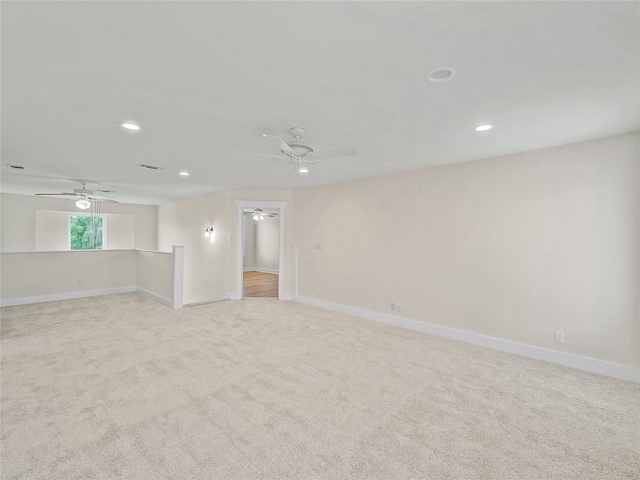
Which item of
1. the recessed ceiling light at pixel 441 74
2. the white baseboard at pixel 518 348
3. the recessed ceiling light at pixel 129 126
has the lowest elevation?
the white baseboard at pixel 518 348

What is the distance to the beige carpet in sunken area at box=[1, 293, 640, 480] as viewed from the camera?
1.74 metres

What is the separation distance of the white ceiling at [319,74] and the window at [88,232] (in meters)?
5.79

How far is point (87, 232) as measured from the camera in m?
8.46

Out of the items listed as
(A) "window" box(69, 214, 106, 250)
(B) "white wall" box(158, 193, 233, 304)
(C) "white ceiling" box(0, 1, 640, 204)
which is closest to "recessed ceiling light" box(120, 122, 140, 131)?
(C) "white ceiling" box(0, 1, 640, 204)

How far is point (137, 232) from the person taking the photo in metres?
8.98

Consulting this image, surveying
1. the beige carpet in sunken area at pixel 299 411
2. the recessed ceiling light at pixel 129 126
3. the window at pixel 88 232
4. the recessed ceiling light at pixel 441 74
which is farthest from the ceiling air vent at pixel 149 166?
the window at pixel 88 232

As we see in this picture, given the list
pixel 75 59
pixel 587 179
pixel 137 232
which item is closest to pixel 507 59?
pixel 587 179

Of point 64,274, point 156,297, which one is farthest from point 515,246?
point 64,274

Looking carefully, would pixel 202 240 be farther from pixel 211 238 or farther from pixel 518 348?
pixel 518 348

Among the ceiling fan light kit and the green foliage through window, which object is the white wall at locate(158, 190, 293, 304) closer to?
the green foliage through window

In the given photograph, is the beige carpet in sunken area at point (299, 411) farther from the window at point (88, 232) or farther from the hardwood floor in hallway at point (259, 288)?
the window at point (88, 232)

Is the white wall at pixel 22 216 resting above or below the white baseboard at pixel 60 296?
above

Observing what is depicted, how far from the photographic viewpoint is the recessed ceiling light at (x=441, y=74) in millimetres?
1757

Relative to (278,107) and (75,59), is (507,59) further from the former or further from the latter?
(75,59)
